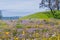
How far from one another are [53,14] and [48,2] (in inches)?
103

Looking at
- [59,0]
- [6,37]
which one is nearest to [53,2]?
[59,0]

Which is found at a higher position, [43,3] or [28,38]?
[28,38]

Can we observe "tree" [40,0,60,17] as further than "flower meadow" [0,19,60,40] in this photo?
Yes

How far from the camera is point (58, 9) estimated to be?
46375 millimetres

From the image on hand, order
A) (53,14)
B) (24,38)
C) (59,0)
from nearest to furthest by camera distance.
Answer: (24,38), (53,14), (59,0)

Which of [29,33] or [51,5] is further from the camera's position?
[51,5]

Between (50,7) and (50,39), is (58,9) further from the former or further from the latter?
(50,39)

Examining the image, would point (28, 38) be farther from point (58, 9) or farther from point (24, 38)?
point (58, 9)

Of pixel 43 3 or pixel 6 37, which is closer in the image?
pixel 6 37

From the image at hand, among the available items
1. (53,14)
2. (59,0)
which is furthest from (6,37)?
(59,0)

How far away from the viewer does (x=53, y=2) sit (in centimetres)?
4525

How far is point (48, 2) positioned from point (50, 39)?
3878 centimetres

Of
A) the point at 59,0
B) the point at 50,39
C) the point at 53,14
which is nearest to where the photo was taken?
the point at 50,39

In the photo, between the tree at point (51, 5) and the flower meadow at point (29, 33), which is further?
the tree at point (51, 5)
